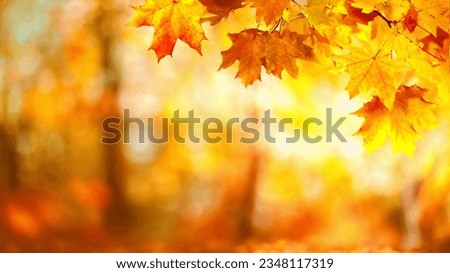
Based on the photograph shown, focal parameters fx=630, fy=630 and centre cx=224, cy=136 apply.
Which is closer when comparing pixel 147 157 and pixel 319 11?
pixel 319 11

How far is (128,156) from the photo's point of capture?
1.55 metres

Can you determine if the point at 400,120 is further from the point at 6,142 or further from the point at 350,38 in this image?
the point at 6,142

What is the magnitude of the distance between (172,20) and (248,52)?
0.18 meters

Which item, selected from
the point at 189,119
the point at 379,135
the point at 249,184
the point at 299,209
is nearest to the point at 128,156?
the point at 189,119

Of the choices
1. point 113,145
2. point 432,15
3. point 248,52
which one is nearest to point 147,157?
point 113,145

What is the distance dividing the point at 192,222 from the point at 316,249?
1.03ft

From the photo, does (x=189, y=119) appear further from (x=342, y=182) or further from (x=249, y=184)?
(x=342, y=182)

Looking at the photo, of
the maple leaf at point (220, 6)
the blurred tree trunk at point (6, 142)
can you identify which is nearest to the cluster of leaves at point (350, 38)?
the maple leaf at point (220, 6)

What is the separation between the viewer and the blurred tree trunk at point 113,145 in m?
1.55

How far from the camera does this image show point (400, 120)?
1.41 meters

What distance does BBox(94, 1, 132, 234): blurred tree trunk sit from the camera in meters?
1.55

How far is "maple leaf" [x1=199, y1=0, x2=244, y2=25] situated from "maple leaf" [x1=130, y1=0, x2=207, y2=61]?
14mm
